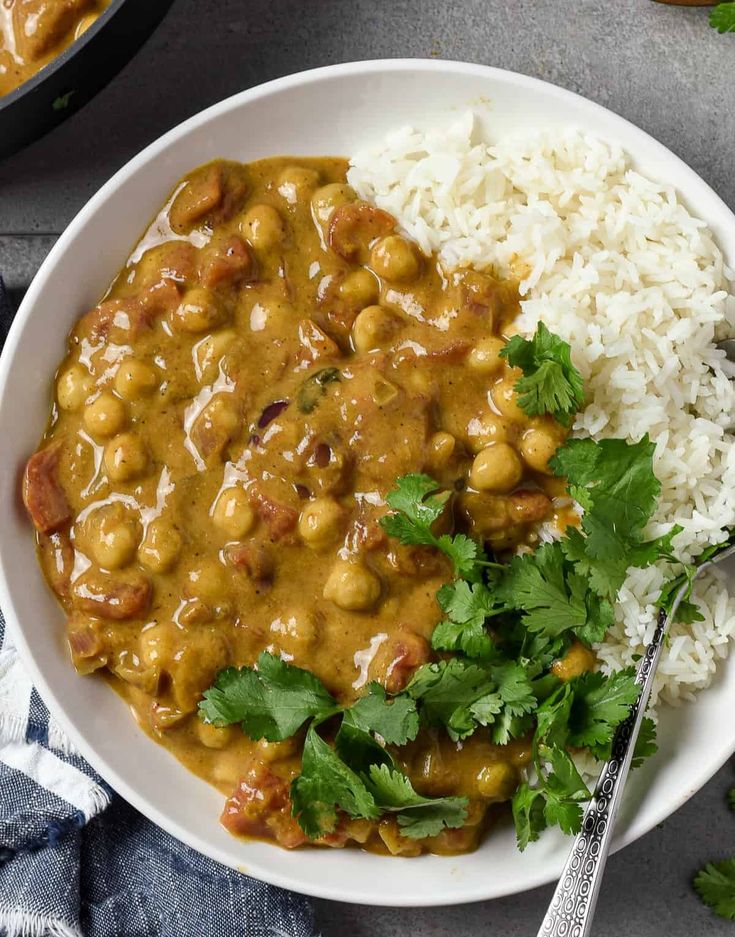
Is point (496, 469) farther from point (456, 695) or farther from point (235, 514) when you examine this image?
point (235, 514)

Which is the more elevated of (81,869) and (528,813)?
(528,813)

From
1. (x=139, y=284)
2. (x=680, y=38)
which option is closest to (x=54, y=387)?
(x=139, y=284)

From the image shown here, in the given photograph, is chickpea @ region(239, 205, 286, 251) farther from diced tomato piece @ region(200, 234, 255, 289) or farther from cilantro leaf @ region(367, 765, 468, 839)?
cilantro leaf @ region(367, 765, 468, 839)

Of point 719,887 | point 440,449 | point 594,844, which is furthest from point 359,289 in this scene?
point 719,887

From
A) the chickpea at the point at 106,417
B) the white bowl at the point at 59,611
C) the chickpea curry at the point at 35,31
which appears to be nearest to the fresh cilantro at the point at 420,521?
the chickpea at the point at 106,417

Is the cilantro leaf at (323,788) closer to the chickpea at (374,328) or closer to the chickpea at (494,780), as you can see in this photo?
the chickpea at (494,780)

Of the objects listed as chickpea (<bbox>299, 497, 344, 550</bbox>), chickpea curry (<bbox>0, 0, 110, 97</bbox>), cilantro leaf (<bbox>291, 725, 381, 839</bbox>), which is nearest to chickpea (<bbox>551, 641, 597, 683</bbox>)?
cilantro leaf (<bbox>291, 725, 381, 839</bbox>)
